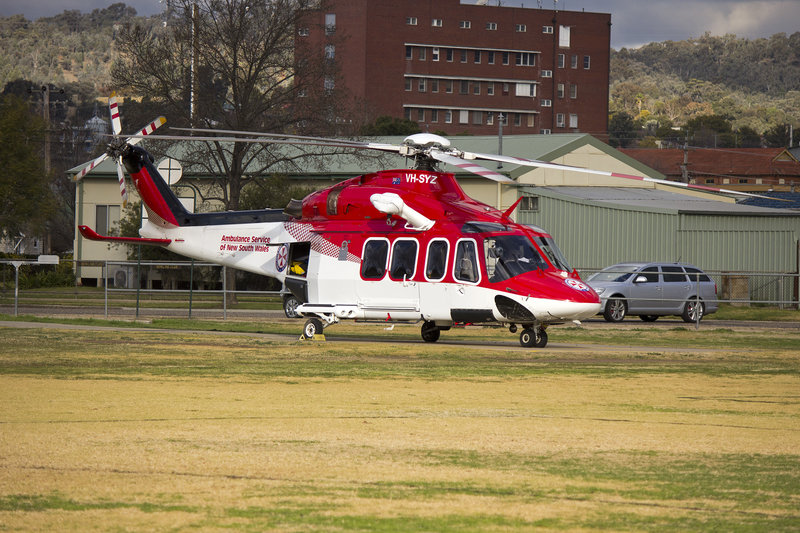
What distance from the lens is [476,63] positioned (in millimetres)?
119750

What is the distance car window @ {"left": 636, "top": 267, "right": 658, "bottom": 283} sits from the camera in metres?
34.2

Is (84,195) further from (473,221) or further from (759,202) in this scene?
(473,221)

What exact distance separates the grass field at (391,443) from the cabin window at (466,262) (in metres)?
2.53

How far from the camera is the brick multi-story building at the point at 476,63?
112m

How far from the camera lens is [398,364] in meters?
18.5

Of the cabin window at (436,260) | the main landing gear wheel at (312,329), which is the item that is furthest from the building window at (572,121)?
the cabin window at (436,260)

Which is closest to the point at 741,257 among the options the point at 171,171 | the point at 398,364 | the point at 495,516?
the point at 171,171

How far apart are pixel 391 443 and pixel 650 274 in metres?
25.5

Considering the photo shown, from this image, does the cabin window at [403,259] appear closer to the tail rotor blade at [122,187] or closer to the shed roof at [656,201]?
the tail rotor blade at [122,187]

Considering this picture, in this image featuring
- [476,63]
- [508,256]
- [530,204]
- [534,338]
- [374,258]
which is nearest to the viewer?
[508,256]

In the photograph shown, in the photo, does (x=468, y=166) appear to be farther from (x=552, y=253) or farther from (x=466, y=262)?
(x=552, y=253)

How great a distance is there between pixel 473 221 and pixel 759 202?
130 feet

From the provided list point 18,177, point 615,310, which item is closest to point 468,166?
point 615,310

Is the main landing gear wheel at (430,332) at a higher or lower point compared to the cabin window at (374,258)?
lower
